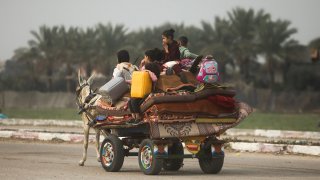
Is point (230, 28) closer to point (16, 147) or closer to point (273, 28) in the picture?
point (273, 28)

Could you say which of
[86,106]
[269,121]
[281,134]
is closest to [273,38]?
[269,121]

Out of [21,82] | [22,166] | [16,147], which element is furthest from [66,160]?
[21,82]

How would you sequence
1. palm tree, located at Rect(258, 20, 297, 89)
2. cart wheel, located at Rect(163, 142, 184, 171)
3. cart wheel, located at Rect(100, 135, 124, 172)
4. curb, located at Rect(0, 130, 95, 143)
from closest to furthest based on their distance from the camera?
cart wheel, located at Rect(100, 135, 124, 172) → cart wheel, located at Rect(163, 142, 184, 171) → curb, located at Rect(0, 130, 95, 143) → palm tree, located at Rect(258, 20, 297, 89)

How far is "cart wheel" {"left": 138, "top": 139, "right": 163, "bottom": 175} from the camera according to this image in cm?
1372

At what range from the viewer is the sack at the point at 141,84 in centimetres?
1380

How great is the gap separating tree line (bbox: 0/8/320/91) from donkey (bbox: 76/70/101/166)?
1884 inches

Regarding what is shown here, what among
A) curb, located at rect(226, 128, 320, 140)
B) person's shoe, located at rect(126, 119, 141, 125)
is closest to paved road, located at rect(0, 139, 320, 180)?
person's shoe, located at rect(126, 119, 141, 125)

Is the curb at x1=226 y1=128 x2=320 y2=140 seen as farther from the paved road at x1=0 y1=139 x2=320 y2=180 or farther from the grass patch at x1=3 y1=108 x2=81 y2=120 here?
the grass patch at x1=3 y1=108 x2=81 y2=120

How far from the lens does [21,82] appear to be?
284 feet

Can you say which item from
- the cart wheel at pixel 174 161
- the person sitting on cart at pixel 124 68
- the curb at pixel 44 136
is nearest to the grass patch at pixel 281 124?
the curb at pixel 44 136

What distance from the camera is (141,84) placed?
13812mm

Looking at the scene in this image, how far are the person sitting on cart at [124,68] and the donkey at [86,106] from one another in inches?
45.7

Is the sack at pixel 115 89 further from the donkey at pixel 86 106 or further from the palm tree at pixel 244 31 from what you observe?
the palm tree at pixel 244 31

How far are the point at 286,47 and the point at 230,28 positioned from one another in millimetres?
5051
